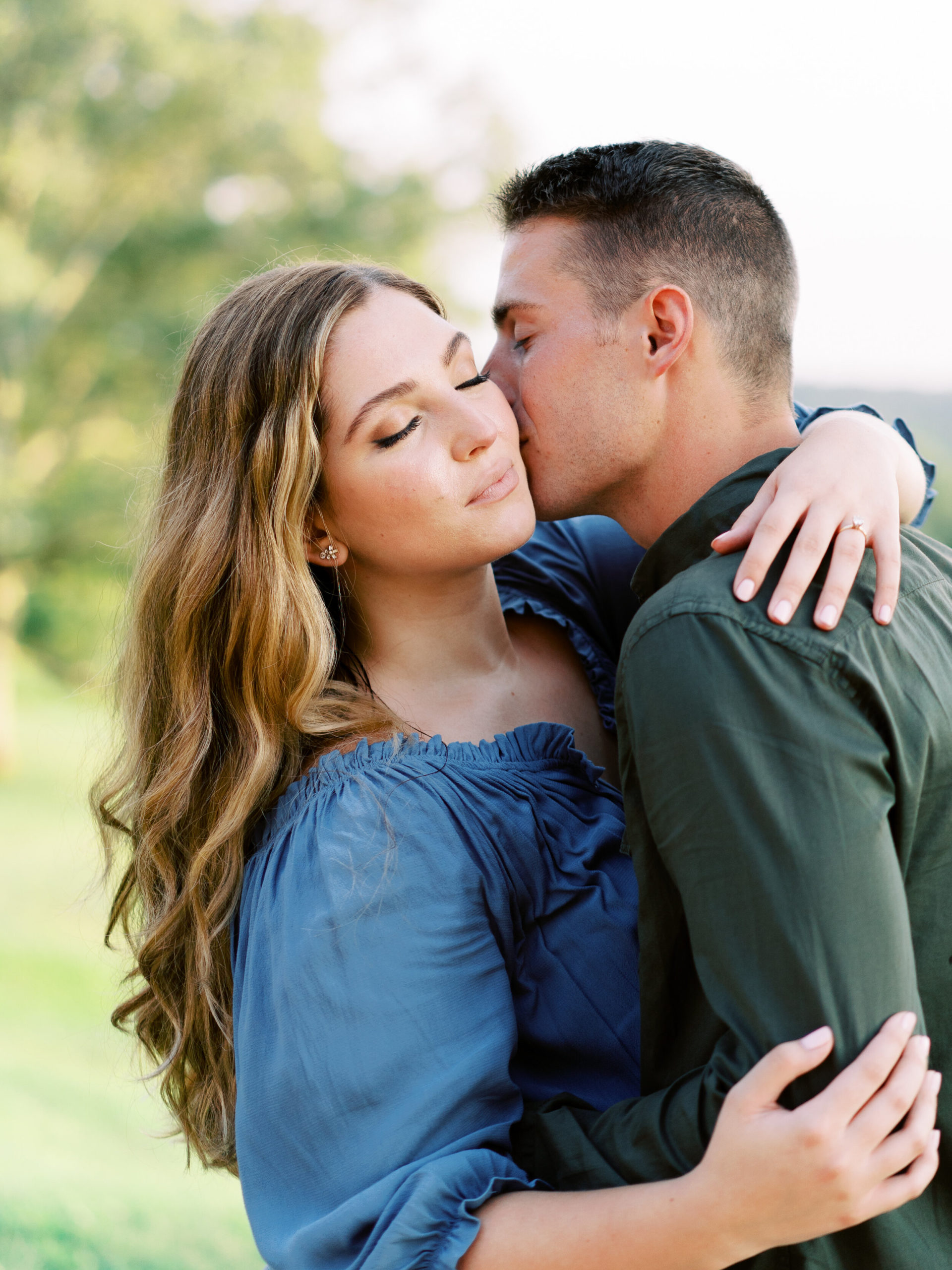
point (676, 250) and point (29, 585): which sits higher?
point (676, 250)

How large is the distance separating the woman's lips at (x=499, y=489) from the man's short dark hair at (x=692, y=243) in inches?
14.1

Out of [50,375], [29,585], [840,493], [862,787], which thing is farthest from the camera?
[29,585]

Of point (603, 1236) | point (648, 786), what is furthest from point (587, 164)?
point (603, 1236)

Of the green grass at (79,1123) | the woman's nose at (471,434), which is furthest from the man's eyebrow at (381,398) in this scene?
the green grass at (79,1123)

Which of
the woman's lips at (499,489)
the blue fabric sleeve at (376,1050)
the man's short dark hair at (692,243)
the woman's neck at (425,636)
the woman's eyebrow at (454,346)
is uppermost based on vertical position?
the man's short dark hair at (692,243)

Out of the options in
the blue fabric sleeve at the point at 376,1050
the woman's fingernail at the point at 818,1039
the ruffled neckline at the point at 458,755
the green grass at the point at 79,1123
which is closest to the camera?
the woman's fingernail at the point at 818,1039

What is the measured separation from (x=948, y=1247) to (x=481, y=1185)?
0.66 m

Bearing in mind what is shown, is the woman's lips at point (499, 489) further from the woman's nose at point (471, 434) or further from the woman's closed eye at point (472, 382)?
the woman's closed eye at point (472, 382)

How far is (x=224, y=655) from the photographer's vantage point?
236 centimetres

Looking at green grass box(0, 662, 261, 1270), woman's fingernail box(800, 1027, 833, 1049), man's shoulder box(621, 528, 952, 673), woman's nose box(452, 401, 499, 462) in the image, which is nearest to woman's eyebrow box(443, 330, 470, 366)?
woman's nose box(452, 401, 499, 462)

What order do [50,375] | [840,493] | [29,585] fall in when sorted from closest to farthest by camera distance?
[840,493], [50,375], [29,585]

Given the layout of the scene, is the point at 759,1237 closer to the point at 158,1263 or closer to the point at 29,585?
the point at 158,1263

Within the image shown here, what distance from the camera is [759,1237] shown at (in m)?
1.50

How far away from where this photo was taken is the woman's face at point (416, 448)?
7.55ft
